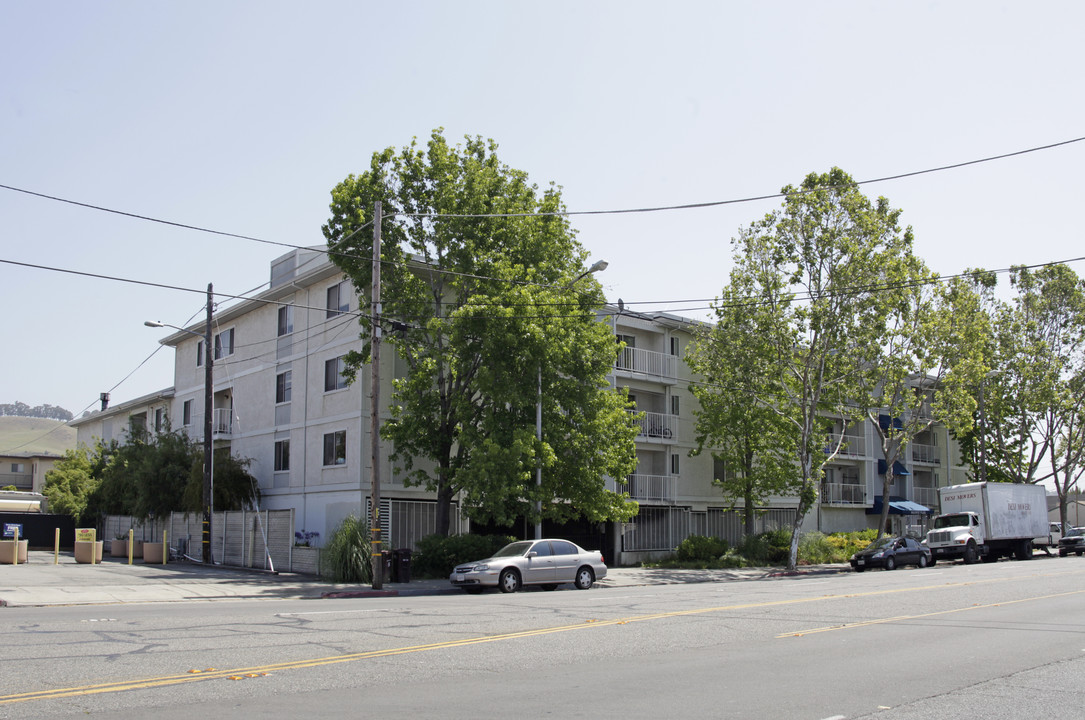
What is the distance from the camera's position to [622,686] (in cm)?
895

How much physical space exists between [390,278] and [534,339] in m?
5.35

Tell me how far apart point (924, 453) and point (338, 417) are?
38.8 metres

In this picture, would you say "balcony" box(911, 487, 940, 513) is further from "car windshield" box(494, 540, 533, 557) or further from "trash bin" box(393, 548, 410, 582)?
"trash bin" box(393, 548, 410, 582)

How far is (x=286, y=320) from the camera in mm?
36594

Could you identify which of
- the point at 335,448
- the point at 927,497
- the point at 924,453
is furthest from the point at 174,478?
the point at 927,497

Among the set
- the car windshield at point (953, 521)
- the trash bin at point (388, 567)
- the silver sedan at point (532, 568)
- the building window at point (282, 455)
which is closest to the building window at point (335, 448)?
the building window at point (282, 455)

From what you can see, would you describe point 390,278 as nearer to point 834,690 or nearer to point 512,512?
point 512,512

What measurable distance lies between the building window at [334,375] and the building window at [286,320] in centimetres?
339

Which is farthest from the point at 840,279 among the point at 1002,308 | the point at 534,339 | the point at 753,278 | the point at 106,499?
the point at 106,499

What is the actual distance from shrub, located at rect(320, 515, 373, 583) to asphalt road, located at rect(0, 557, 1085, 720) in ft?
27.5

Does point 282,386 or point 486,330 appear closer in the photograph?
point 486,330

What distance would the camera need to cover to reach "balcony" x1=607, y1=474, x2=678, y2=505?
123 ft

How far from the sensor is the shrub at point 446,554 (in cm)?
2731

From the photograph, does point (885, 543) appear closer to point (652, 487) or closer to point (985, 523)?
point (985, 523)
